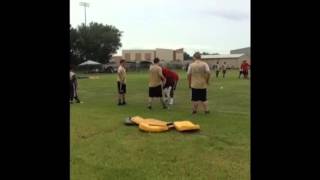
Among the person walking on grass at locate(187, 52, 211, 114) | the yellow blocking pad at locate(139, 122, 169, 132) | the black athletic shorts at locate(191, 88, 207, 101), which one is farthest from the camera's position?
the black athletic shorts at locate(191, 88, 207, 101)

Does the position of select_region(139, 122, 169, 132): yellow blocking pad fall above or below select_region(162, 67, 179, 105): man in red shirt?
below

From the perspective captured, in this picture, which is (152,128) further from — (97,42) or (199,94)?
(97,42)

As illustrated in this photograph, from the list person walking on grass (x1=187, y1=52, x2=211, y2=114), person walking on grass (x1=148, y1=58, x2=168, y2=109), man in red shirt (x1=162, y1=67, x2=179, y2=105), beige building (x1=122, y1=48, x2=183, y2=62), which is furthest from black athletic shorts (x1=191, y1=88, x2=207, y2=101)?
beige building (x1=122, y1=48, x2=183, y2=62)

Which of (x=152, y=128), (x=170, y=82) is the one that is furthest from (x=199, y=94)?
(x=152, y=128)

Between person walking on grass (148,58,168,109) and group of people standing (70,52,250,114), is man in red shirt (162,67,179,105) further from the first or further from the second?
person walking on grass (148,58,168,109)

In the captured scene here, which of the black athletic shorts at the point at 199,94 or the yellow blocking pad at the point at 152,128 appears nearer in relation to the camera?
the yellow blocking pad at the point at 152,128

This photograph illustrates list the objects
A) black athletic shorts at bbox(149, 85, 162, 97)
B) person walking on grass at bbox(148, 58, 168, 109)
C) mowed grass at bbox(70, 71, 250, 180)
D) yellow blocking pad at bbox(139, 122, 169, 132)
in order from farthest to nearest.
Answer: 1. black athletic shorts at bbox(149, 85, 162, 97)
2. person walking on grass at bbox(148, 58, 168, 109)
3. yellow blocking pad at bbox(139, 122, 169, 132)
4. mowed grass at bbox(70, 71, 250, 180)

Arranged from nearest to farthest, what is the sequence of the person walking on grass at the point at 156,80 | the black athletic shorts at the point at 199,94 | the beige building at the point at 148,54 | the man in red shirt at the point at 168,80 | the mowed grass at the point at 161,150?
the mowed grass at the point at 161,150 < the black athletic shorts at the point at 199,94 < the person walking on grass at the point at 156,80 < the man in red shirt at the point at 168,80 < the beige building at the point at 148,54

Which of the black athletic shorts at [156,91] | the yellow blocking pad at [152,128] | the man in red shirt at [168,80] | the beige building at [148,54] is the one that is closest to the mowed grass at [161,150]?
the yellow blocking pad at [152,128]

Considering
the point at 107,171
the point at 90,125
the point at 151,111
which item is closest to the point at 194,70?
the point at 151,111

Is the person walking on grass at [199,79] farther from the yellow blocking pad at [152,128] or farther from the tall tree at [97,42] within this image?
the tall tree at [97,42]
